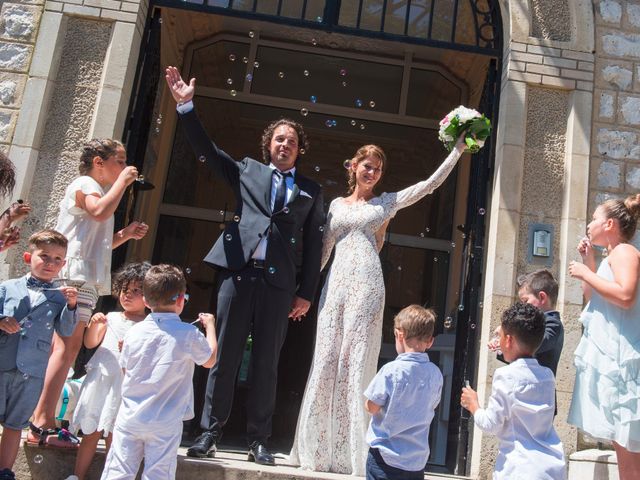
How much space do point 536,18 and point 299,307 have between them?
3176 mm

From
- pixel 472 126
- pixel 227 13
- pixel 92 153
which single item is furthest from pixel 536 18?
pixel 92 153

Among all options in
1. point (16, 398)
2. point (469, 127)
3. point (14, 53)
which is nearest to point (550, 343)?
point (469, 127)

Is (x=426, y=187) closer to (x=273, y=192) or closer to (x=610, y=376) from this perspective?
(x=273, y=192)

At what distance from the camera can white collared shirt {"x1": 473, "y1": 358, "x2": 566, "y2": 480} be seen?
129 inches

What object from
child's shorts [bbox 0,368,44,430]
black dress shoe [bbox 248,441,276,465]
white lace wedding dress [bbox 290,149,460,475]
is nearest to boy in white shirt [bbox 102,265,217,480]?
child's shorts [bbox 0,368,44,430]

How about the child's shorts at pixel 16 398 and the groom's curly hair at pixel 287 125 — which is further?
the groom's curly hair at pixel 287 125

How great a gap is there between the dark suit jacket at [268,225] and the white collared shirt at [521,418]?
1616mm

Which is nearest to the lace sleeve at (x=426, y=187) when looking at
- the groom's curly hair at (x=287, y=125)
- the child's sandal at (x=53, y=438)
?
the groom's curly hair at (x=287, y=125)

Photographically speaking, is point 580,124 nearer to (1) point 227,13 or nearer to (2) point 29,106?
(1) point 227,13

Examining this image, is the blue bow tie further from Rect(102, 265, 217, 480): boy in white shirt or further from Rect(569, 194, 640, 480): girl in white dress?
Rect(569, 194, 640, 480): girl in white dress

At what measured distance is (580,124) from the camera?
232 inches

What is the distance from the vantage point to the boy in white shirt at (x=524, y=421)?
3.22 metres

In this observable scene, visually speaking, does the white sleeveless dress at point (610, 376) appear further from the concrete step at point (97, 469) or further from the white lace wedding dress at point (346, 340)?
the concrete step at point (97, 469)

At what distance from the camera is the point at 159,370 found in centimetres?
352
